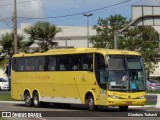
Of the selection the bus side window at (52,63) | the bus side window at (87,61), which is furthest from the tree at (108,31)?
the bus side window at (87,61)

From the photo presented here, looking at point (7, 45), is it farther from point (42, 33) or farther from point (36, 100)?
point (36, 100)

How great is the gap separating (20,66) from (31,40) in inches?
968

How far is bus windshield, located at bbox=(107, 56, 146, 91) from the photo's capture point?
25594 millimetres

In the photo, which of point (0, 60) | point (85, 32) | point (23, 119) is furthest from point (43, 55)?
point (85, 32)

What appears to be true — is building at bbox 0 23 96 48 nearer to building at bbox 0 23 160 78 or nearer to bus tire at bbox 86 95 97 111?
building at bbox 0 23 160 78

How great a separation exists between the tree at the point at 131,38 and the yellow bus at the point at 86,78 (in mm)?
36808

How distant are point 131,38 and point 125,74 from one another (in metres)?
42.3

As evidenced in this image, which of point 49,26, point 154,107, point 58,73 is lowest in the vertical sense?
point 154,107

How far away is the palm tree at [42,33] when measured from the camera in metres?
56.4

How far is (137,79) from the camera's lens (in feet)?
86.0

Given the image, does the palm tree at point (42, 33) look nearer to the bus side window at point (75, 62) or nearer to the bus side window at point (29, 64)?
the bus side window at point (29, 64)

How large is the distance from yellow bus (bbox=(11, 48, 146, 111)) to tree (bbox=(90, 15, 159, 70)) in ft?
121

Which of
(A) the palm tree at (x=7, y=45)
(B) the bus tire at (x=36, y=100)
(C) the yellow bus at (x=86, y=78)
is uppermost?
(A) the palm tree at (x=7, y=45)

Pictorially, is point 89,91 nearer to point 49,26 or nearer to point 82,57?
point 82,57
